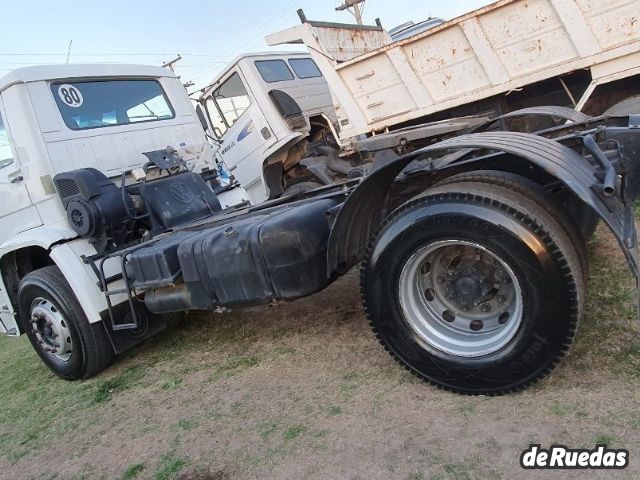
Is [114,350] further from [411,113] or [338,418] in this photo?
[411,113]

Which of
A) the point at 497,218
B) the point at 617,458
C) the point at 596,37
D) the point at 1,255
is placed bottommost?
the point at 617,458

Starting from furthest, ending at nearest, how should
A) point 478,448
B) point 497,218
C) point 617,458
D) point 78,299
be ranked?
1. point 78,299
2. point 497,218
3. point 478,448
4. point 617,458

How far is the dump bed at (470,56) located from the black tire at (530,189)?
12.7ft

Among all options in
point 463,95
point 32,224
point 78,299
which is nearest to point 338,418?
point 78,299

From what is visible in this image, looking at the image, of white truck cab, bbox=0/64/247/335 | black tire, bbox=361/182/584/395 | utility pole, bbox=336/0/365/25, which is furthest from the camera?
utility pole, bbox=336/0/365/25

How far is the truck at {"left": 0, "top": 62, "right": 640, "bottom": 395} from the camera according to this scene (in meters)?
2.42

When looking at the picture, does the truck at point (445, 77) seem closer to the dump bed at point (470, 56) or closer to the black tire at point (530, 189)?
the dump bed at point (470, 56)

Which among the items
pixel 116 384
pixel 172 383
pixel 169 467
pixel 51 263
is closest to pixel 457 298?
pixel 169 467

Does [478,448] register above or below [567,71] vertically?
below

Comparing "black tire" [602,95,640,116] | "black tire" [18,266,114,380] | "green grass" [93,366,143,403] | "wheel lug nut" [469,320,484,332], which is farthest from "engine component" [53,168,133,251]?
"black tire" [602,95,640,116]

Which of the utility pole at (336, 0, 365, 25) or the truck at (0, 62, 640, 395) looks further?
the utility pole at (336, 0, 365, 25)

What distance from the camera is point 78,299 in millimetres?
4141

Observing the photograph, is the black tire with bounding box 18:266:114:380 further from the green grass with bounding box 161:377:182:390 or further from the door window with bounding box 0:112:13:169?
the door window with bounding box 0:112:13:169

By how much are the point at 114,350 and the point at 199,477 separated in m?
2.18
